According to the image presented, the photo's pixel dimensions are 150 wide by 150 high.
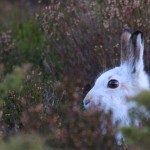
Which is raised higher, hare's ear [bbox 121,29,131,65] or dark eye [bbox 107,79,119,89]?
hare's ear [bbox 121,29,131,65]

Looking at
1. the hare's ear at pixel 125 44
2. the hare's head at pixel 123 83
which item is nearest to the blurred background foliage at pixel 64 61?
the hare's head at pixel 123 83

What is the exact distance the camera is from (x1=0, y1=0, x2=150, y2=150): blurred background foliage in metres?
4.14

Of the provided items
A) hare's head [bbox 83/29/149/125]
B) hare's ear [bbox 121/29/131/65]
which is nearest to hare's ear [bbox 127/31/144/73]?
hare's head [bbox 83/29/149/125]

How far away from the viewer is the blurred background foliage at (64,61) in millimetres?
4137

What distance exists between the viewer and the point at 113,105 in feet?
17.7

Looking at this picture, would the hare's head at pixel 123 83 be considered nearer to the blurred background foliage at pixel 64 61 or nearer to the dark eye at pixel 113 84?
the dark eye at pixel 113 84

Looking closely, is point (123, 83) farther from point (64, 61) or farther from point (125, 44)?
point (64, 61)

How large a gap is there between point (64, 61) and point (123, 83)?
1.78 meters

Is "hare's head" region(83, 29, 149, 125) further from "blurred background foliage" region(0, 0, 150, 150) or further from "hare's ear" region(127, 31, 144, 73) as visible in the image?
"blurred background foliage" region(0, 0, 150, 150)

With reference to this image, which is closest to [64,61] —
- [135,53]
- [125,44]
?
[125,44]

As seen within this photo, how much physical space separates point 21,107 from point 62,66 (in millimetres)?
1556

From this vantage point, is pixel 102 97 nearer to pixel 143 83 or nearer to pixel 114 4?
pixel 143 83

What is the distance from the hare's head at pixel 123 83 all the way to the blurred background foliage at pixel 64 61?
22 centimetres

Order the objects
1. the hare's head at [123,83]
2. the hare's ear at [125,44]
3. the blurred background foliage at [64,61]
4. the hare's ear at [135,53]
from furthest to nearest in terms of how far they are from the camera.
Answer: the hare's ear at [125,44]
the hare's ear at [135,53]
the hare's head at [123,83]
the blurred background foliage at [64,61]
